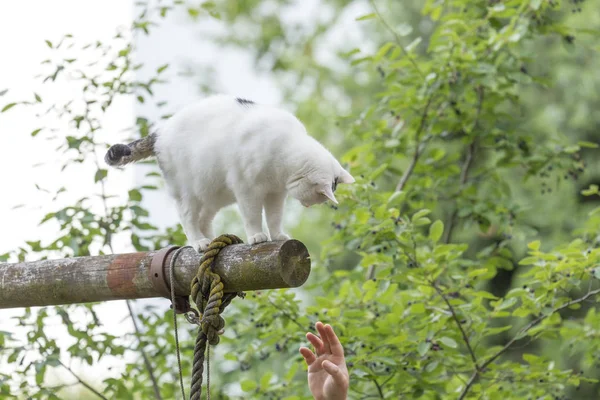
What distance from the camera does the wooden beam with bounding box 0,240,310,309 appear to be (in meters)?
1.35

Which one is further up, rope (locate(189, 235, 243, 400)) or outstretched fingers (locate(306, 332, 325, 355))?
rope (locate(189, 235, 243, 400))

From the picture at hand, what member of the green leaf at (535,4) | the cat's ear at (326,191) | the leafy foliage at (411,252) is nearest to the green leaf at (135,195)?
the leafy foliage at (411,252)

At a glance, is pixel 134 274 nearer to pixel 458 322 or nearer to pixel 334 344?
pixel 334 344

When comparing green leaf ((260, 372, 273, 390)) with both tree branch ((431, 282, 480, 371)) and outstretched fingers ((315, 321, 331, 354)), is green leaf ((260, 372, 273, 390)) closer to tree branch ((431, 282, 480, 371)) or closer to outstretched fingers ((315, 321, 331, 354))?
tree branch ((431, 282, 480, 371))

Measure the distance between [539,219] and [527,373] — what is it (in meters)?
2.86

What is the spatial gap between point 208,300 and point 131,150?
1.24 feet

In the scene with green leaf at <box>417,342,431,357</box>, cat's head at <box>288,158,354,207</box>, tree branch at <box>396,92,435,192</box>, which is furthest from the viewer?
tree branch at <box>396,92,435,192</box>

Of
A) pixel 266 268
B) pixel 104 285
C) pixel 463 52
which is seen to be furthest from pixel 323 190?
pixel 463 52

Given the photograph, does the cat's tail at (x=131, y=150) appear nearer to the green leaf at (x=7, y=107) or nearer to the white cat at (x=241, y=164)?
the white cat at (x=241, y=164)

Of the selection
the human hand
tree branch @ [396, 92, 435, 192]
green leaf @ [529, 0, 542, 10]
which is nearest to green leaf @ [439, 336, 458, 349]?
the human hand

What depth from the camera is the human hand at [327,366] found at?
1.55 meters

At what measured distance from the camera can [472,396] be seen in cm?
251

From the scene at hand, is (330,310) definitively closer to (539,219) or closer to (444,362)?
(444,362)

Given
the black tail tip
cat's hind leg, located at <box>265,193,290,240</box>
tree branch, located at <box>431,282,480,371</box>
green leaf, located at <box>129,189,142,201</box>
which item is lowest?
tree branch, located at <box>431,282,480,371</box>
